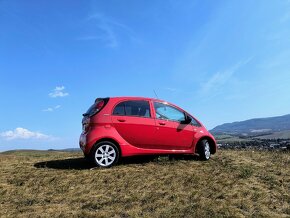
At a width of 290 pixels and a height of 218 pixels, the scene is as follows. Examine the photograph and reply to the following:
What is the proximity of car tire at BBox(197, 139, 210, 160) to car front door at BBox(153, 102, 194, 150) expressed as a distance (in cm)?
37

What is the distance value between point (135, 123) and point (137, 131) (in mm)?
232

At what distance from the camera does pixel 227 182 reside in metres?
9.41

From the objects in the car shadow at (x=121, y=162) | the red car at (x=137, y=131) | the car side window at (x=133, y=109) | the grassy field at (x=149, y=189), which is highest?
the car side window at (x=133, y=109)

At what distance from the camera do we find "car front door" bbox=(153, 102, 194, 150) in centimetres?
1190

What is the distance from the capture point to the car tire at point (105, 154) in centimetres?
1095

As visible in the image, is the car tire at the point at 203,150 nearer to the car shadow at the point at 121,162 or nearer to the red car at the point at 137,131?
the red car at the point at 137,131

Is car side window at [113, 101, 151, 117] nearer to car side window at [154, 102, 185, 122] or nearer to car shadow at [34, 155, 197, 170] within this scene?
car side window at [154, 102, 185, 122]

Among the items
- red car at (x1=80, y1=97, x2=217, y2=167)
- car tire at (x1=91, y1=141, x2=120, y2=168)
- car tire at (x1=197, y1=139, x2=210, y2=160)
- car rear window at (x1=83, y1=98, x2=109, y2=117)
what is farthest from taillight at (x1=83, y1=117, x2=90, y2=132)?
car tire at (x1=197, y1=139, x2=210, y2=160)

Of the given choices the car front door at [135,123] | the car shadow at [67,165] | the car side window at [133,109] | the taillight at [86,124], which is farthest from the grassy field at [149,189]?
the car side window at [133,109]

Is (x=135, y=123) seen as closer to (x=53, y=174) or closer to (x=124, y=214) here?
(x=53, y=174)

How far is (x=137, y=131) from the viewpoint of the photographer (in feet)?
37.7

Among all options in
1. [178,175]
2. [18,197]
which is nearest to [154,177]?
[178,175]

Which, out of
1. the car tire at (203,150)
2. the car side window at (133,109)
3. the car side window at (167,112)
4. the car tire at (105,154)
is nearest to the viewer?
the car tire at (105,154)

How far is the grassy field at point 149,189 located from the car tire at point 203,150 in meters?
0.49
